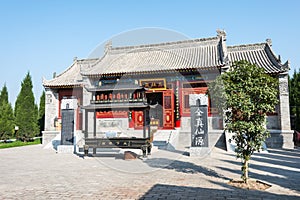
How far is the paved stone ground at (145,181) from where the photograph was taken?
4715mm

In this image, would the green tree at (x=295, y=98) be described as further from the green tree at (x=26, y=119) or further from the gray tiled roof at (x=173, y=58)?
the green tree at (x=26, y=119)

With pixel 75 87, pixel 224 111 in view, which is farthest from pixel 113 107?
pixel 75 87

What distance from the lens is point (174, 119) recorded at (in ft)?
51.6

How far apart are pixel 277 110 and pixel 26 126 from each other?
55.7 feet

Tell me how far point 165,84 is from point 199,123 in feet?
21.3

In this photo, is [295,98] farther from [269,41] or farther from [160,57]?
[160,57]

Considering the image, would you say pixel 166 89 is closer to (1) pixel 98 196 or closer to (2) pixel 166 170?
(2) pixel 166 170

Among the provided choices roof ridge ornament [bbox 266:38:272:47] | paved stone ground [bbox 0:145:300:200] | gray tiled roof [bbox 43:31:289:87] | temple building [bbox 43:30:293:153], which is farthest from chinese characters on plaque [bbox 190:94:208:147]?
roof ridge ornament [bbox 266:38:272:47]

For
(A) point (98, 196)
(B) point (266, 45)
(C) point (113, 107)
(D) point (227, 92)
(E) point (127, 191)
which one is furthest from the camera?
(B) point (266, 45)

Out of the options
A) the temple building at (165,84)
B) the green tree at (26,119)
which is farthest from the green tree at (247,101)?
the green tree at (26,119)

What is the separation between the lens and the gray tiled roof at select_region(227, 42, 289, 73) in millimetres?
15036

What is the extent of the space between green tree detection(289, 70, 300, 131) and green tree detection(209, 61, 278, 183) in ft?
48.1

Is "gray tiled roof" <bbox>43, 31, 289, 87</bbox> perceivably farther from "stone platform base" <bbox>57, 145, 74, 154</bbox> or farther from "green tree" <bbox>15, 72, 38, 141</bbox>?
"stone platform base" <bbox>57, 145, 74, 154</bbox>

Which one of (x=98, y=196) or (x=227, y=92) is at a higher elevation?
(x=227, y=92)
